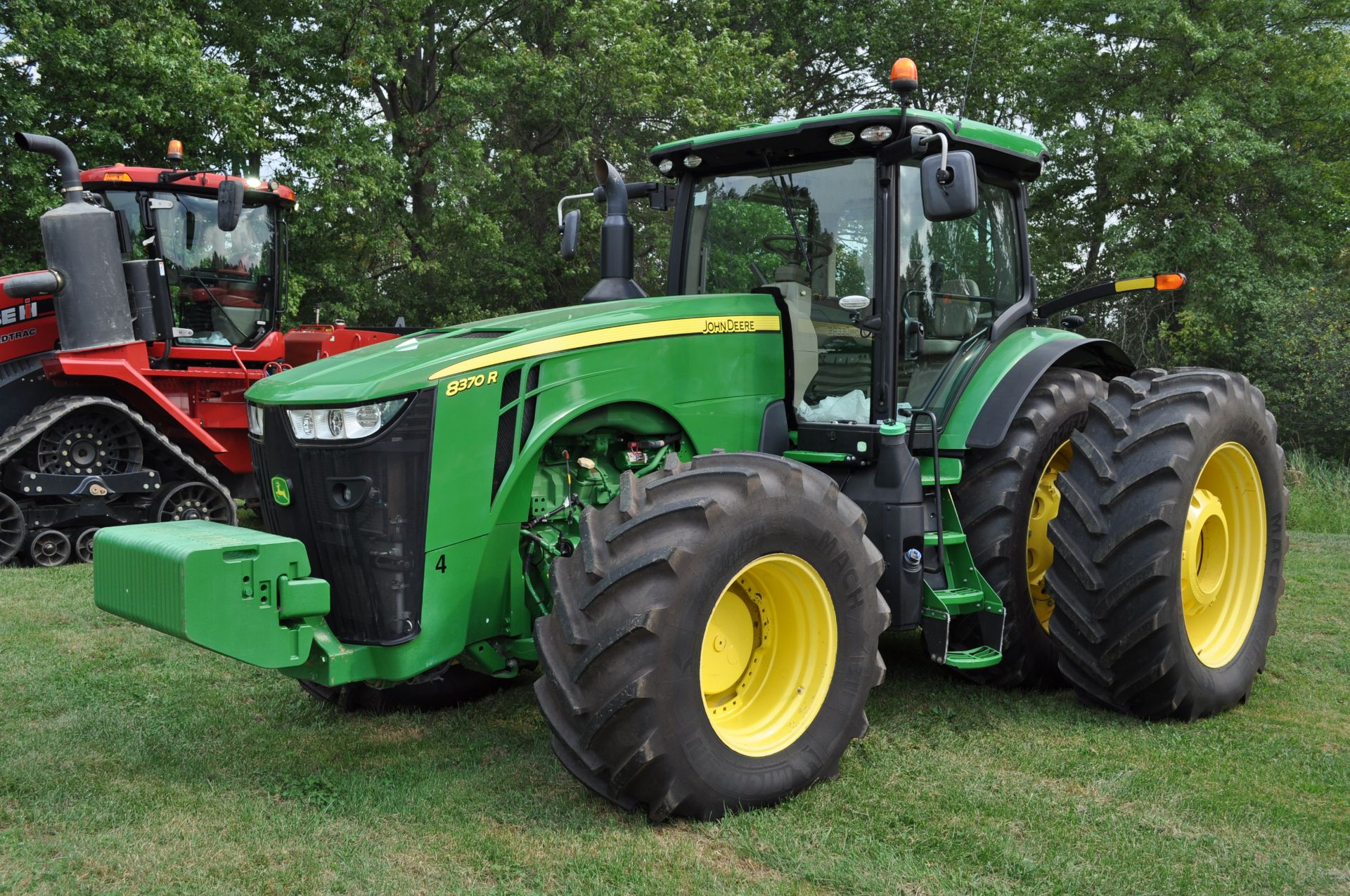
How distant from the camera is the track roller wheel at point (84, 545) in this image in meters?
8.83

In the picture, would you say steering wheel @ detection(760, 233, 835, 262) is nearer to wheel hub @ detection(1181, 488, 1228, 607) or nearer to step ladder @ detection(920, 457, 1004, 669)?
step ladder @ detection(920, 457, 1004, 669)

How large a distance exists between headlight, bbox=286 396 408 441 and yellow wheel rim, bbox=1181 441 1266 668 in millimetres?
3356

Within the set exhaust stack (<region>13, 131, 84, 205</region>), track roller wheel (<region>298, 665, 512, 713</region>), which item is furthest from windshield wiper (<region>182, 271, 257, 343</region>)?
track roller wheel (<region>298, 665, 512, 713</region>)

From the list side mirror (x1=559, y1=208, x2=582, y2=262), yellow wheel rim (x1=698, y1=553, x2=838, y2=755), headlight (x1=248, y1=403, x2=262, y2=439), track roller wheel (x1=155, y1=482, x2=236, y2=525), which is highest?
side mirror (x1=559, y1=208, x2=582, y2=262)

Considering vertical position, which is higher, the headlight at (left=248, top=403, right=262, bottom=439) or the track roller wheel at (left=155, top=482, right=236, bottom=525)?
the headlight at (left=248, top=403, right=262, bottom=439)

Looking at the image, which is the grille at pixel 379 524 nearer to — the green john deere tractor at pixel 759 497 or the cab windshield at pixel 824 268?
the green john deere tractor at pixel 759 497

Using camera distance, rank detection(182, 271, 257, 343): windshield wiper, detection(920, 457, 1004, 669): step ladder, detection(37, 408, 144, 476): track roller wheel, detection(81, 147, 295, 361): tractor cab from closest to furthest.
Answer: detection(920, 457, 1004, 669): step ladder, detection(37, 408, 144, 476): track roller wheel, detection(81, 147, 295, 361): tractor cab, detection(182, 271, 257, 343): windshield wiper

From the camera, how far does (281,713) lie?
478 cm

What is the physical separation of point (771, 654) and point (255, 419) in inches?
79.3

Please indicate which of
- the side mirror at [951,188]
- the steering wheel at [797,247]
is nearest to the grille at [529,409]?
the steering wheel at [797,247]

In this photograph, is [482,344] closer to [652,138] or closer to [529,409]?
[529,409]

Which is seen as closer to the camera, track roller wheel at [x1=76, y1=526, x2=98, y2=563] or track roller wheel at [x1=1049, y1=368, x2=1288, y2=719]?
track roller wheel at [x1=1049, y1=368, x2=1288, y2=719]

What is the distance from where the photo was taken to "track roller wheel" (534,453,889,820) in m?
3.35

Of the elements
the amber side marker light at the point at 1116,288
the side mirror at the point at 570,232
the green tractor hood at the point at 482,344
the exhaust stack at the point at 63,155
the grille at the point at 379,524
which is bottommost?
the grille at the point at 379,524
